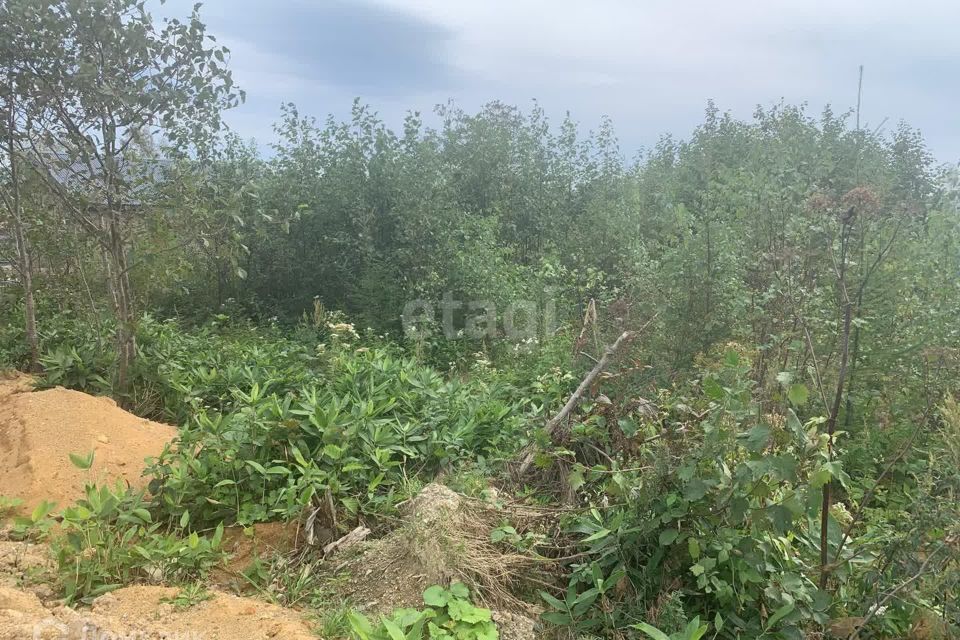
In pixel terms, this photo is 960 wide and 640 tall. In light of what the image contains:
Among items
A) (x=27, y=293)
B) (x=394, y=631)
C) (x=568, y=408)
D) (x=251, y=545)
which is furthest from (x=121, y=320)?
(x=394, y=631)

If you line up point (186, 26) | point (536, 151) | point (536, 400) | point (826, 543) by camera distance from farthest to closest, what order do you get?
point (536, 151) < point (186, 26) < point (536, 400) < point (826, 543)

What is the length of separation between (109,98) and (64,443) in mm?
2496

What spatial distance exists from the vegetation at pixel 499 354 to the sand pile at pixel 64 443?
0.40 meters

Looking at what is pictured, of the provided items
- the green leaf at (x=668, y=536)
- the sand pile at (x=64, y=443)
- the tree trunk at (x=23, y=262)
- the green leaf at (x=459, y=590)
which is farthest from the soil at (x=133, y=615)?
the tree trunk at (x=23, y=262)

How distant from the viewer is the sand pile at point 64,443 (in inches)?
131

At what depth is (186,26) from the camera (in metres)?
4.72

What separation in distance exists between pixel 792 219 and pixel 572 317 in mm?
2900

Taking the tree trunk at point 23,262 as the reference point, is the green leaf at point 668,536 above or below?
below

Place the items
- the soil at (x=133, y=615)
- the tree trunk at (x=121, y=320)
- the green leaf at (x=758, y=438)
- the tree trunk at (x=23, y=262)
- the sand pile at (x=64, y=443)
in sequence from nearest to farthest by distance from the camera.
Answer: the soil at (x=133, y=615)
the green leaf at (x=758, y=438)
the sand pile at (x=64, y=443)
the tree trunk at (x=121, y=320)
the tree trunk at (x=23, y=262)

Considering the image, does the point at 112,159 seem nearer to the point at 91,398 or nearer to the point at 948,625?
the point at 91,398

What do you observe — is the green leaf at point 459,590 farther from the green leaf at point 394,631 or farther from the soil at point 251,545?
the soil at point 251,545

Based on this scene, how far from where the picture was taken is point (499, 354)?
20.7ft

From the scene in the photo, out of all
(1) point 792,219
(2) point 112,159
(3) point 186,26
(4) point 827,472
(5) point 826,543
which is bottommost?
(5) point 826,543

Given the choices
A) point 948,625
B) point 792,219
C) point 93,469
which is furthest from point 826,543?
point 93,469
